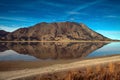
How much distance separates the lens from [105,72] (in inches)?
454

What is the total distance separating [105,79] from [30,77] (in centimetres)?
428

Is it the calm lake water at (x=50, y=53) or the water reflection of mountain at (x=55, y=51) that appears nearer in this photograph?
the calm lake water at (x=50, y=53)

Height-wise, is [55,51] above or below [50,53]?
above

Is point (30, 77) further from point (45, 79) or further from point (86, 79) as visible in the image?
point (86, 79)

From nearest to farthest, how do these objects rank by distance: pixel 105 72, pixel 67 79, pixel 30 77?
pixel 67 79 → pixel 105 72 → pixel 30 77

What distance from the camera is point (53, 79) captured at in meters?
11.9

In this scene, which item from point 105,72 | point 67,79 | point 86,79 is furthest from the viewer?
point 105,72

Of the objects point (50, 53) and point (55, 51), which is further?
point (55, 51)

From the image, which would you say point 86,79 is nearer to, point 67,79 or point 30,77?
point 67,79

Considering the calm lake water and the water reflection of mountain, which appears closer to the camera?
the calm lake water

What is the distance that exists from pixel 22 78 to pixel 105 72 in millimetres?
4552

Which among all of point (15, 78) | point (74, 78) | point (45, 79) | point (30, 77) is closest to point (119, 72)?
point (74, 78)

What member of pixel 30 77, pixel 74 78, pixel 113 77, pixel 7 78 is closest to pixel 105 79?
pixel 113 77

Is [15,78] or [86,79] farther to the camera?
[15,78]
